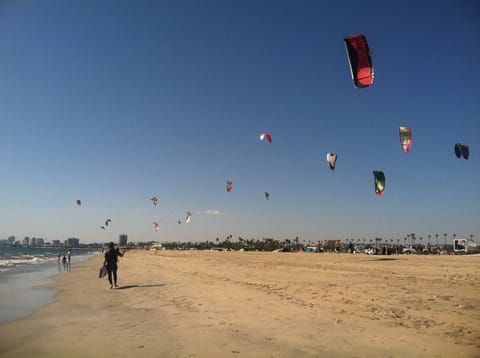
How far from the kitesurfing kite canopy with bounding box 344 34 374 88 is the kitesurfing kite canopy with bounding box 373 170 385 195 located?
13020mm

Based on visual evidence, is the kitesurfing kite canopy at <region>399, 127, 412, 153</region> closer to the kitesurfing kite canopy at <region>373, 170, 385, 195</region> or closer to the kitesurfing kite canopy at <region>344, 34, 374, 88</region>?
the kitesurfing kite canopy at <region>373, 170, 385, 195</region>

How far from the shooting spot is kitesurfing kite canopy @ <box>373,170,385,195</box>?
67.7 feet

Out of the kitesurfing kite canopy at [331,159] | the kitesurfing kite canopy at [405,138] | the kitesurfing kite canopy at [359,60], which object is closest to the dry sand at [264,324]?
the kitesurfing kite canopy at [359,60]

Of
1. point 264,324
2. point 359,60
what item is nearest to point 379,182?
point 359,60

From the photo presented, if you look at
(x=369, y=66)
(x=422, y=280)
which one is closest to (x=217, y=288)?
(x=422, y=280)

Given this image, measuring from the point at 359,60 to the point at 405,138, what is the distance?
11.0 metres

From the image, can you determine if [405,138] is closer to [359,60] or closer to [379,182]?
[379,182]

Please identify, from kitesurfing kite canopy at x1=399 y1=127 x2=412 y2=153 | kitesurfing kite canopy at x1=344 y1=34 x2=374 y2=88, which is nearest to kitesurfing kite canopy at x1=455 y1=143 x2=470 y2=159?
kitesurfing kite canopy at x1=399 y1=127 x2=412 y2=153

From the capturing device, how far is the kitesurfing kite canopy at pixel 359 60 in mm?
8711

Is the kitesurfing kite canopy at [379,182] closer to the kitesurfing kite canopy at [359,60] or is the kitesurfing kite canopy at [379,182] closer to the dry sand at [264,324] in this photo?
the dry sand at [264,324]

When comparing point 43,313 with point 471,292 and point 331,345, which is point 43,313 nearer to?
point 331,345

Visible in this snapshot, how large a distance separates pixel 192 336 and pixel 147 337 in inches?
31.0

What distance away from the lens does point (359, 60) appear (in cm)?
881

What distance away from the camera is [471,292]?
9398mm
